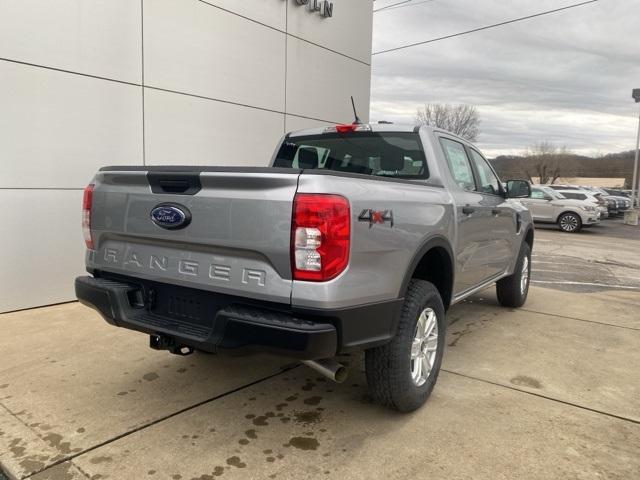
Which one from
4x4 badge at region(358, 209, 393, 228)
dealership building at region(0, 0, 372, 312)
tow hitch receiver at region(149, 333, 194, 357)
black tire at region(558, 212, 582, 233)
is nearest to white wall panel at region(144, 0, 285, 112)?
dealership building at region(0, 0, 372, 312)

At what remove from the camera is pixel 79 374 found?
3.85 metres

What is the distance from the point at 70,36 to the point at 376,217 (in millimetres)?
4852

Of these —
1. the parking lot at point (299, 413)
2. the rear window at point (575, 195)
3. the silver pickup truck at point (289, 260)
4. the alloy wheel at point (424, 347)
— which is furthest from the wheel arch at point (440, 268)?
the rear window at point (575, 195)

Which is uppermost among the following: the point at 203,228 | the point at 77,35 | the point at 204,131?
the point at 77,35

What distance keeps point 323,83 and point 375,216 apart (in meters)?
7.42

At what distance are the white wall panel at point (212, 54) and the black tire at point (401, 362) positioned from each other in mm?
5012

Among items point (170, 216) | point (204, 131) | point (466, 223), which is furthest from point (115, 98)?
point (466, 223)

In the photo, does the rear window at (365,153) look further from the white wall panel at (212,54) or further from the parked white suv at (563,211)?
the parked white suv at (563,211)

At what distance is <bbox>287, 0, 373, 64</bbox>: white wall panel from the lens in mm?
8812

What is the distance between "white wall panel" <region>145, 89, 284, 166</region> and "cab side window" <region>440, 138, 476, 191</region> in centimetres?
401

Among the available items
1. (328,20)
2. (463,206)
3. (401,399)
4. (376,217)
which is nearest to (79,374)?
(401,399)

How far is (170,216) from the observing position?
9.20 ft

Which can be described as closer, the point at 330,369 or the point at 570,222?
the point at 330,369

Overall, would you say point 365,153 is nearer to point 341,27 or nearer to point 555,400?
point 555,400
